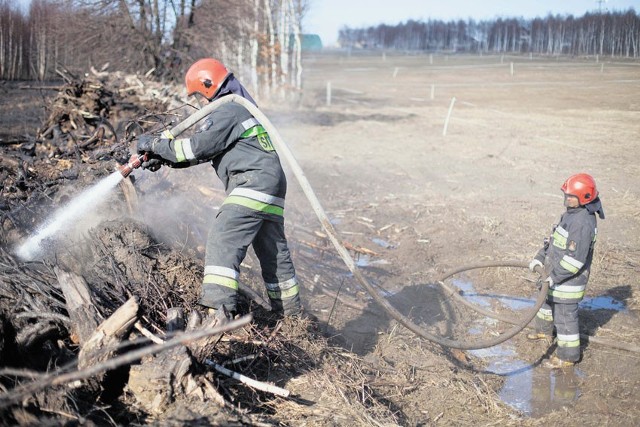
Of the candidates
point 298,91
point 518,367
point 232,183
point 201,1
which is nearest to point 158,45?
point 201,1

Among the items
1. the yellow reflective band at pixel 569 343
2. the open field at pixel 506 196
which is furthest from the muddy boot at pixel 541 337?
the yellow reflective band at pixel 569 343

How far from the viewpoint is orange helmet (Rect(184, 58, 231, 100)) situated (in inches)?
192

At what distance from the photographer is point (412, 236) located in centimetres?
867

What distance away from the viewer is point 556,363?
18.1 feet

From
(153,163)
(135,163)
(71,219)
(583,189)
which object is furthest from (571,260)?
(71,219)

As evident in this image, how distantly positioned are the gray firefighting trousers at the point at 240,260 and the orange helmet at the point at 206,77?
3.62ft

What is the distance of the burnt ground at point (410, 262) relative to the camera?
4.34 meters

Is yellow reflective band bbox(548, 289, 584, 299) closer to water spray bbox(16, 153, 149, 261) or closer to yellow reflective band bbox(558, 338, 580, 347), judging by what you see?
yellow reflective band bbox(558, 338, 580, 347)

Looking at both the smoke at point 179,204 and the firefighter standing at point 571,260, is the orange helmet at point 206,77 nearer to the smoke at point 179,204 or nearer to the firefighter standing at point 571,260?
the smoke at point 179,204

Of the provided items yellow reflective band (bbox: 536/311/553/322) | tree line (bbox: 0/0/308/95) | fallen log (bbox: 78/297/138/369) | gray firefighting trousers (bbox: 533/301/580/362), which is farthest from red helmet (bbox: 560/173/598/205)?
tree line (bbox: 0/0/308/95)

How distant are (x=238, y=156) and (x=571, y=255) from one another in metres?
3.19

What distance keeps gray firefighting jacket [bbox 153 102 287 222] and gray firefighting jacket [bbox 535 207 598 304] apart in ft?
8.91

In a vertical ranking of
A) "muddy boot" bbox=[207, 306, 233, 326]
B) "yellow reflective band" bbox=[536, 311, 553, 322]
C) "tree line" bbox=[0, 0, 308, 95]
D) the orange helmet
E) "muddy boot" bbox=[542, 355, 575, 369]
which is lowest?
"muddy boot" bbox=[542, 355, 575, 369]

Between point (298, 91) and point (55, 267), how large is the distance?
21974 mm
